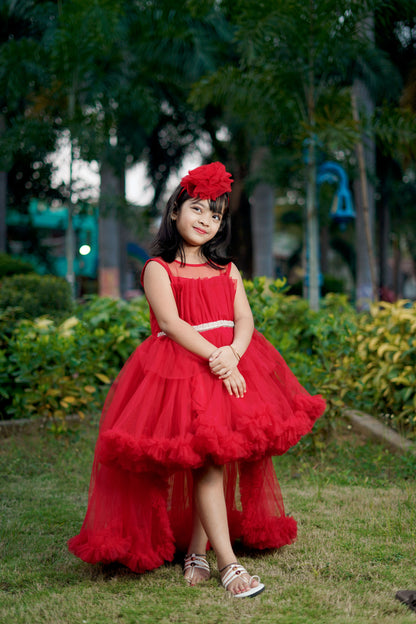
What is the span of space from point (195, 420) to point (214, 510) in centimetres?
38

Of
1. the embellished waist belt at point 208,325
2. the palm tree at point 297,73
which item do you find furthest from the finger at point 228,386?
the palm tree at point 297,73

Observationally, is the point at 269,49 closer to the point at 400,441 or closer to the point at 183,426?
the point at 400,441

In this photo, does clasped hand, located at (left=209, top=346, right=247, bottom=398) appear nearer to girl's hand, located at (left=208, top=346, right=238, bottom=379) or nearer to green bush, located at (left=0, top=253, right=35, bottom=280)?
girl's hand, located at (left=208, top=346, right=238, bottom=379)

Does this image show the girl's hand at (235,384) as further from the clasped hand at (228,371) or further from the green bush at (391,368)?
the green bush at (391,368)

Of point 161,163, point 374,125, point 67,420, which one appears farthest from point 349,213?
point 161,163

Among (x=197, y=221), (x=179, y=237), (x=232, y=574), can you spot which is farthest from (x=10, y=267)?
(x=232, y=574)

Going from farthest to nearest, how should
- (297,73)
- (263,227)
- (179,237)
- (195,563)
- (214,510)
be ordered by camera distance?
(263,227), (297,73), (179,237), (195,563), (214,510)

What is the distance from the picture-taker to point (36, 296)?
6027mm

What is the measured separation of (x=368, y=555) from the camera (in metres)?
2.61

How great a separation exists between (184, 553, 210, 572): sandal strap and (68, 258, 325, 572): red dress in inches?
3.0

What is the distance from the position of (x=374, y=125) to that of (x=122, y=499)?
5.35m

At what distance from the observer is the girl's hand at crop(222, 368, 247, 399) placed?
240 cm

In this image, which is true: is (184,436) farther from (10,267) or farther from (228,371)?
(10,267)

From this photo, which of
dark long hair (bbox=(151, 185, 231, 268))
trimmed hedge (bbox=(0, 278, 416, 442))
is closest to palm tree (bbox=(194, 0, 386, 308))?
trimmed hedge (bbox=(0, 278, 416, 442))
